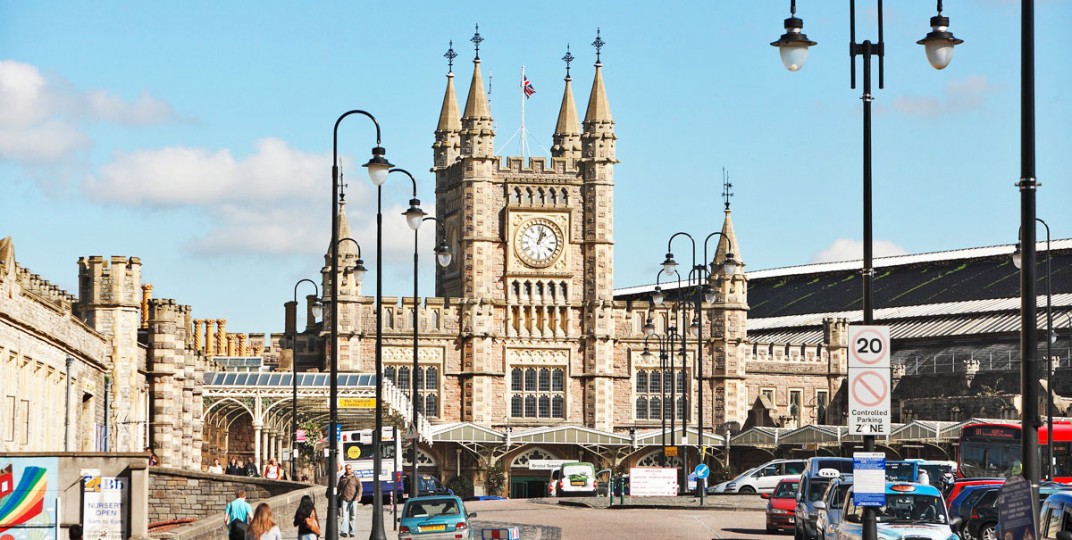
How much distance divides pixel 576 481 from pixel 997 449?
26246 mm

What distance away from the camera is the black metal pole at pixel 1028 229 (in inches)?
693

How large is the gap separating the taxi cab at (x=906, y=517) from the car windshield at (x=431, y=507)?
372 inches

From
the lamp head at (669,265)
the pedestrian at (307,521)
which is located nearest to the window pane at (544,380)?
the lamp head at (669,265)

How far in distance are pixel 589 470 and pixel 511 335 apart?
856 inches

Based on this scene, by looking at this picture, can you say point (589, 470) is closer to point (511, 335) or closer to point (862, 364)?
point (511, 335)

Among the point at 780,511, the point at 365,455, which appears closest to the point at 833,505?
the point at 780,511

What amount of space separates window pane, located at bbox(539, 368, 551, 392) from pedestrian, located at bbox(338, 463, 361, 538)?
198 feet

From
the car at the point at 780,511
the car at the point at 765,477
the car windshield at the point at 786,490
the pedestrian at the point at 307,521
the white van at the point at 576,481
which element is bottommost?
the white van at the point at 576,481

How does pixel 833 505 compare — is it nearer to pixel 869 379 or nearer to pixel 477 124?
pixel 869 379

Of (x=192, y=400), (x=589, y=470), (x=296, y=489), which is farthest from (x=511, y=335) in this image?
(x=296, y=489)

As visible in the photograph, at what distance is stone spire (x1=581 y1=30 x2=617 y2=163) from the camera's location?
10362 cm

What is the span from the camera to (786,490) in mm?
43312

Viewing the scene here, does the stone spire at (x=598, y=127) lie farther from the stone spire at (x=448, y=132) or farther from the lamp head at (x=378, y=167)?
the lamp head at (x=378, y=167)

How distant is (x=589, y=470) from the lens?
80875 mm
